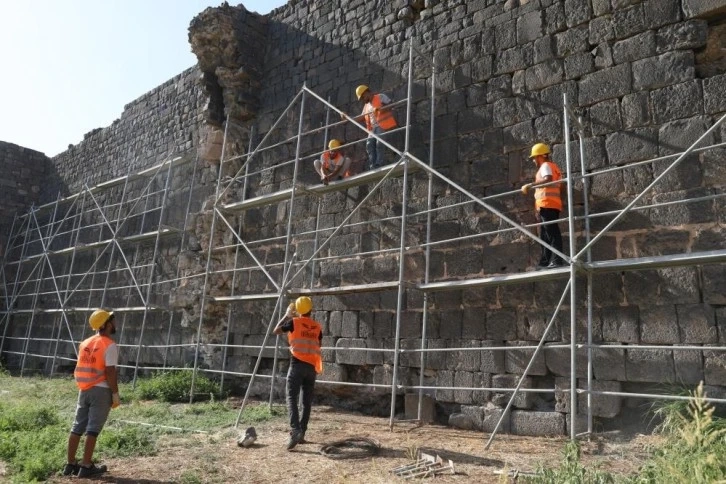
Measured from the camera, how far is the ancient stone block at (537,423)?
5074 millimetres

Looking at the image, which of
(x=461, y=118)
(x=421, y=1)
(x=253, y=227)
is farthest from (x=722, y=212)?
(x=253, y=227)

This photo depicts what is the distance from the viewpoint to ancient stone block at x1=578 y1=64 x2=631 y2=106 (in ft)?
18.0

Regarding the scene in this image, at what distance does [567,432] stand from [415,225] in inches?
105

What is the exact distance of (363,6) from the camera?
805 centimetres

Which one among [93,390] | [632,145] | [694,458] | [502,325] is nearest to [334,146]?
[502,325]

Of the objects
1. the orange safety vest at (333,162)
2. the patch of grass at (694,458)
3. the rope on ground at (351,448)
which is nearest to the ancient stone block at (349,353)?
the rope on ground at (351,448)

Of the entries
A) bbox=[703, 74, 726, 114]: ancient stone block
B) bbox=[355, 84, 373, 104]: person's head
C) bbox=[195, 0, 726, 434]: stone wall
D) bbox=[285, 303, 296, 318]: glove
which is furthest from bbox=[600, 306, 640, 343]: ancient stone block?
bbox=[355, 84, 373, 104]: person's head

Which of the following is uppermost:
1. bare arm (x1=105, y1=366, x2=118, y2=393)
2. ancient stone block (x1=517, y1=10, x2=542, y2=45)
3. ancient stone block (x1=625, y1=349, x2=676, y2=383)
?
ancient stone block (x1=517, y1=10, x2=542, y2=45)

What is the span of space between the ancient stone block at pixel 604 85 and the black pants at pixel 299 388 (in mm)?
3650

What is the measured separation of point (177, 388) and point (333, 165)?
3482mm

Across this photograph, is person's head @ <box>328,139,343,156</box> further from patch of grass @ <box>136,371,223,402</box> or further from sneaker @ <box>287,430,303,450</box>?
sneaker @ <box>287,430,303,450</box>

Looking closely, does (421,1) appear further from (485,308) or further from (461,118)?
(485,308)

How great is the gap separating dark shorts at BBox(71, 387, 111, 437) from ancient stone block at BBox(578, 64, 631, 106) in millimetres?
4951

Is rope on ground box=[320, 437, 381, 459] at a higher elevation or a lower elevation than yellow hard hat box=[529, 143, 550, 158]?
lower
